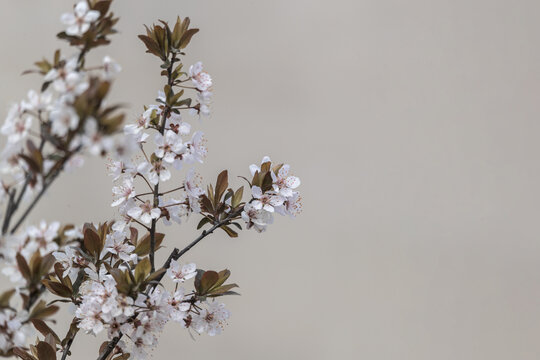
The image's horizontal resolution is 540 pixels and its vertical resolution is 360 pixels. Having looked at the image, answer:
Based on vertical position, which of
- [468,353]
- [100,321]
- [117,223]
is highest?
[468,353]

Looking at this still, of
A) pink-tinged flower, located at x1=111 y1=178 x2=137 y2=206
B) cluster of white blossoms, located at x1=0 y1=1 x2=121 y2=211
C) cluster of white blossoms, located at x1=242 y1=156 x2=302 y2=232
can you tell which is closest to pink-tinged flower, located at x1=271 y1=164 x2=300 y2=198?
cluster of white blossoms, located at x1=242 y1=156 x2=302 y2=232

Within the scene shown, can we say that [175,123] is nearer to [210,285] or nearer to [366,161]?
[210,285]

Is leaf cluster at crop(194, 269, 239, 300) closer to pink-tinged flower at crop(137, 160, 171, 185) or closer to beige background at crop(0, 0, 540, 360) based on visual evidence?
pink-tinged flower at crop(137, 160, 171, 185)


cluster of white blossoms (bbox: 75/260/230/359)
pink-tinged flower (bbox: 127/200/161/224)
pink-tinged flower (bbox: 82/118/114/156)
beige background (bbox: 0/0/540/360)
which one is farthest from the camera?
beige background (bbox: 0/0/540/360)

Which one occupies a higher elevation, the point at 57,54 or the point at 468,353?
the point at 468,353

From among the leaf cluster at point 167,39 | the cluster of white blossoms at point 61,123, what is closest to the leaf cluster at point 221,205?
the leaf cluster at point 167,39

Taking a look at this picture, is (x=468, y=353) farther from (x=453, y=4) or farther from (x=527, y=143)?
(x=453, y=4)

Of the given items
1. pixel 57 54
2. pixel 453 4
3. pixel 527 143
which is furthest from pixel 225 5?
pixel 57 54
